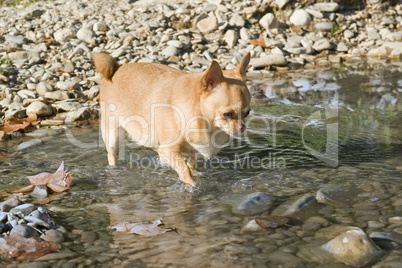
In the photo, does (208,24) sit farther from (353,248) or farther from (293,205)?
(353,248)

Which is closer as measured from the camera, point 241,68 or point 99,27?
point 241,68

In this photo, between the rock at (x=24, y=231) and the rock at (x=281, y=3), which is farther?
the rock at (x=281, y=3)

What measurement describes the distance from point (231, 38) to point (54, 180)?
6162mm

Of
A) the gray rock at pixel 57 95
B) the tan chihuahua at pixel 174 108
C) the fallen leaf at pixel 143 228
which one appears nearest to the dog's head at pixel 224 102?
the tan chihuahua at pixel 174 108

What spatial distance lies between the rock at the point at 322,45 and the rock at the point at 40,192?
23.8 feet

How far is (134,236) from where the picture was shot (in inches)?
121

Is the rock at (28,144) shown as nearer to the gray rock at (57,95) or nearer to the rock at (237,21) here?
the gray rock at (57,95)

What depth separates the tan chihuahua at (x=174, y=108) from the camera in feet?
12.7

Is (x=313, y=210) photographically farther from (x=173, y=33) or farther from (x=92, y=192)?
(x=173, y=33)

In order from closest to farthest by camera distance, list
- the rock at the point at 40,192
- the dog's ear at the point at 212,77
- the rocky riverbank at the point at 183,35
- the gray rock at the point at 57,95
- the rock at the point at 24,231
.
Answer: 1. the rock at the point at 24,231
2. the dog's ear at the point at 212,77
3. the rock at the point at 40,192
4. the gray rock at the point at 57,95
5. the rocky riverbank at the point at 183,35

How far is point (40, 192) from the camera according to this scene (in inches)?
153

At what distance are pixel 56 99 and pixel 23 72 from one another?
47.9 inches

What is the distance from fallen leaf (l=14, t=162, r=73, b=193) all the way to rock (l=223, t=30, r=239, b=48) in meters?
5.97

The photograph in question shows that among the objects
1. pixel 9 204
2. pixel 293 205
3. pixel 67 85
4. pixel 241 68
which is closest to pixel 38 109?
pixel 67 85
